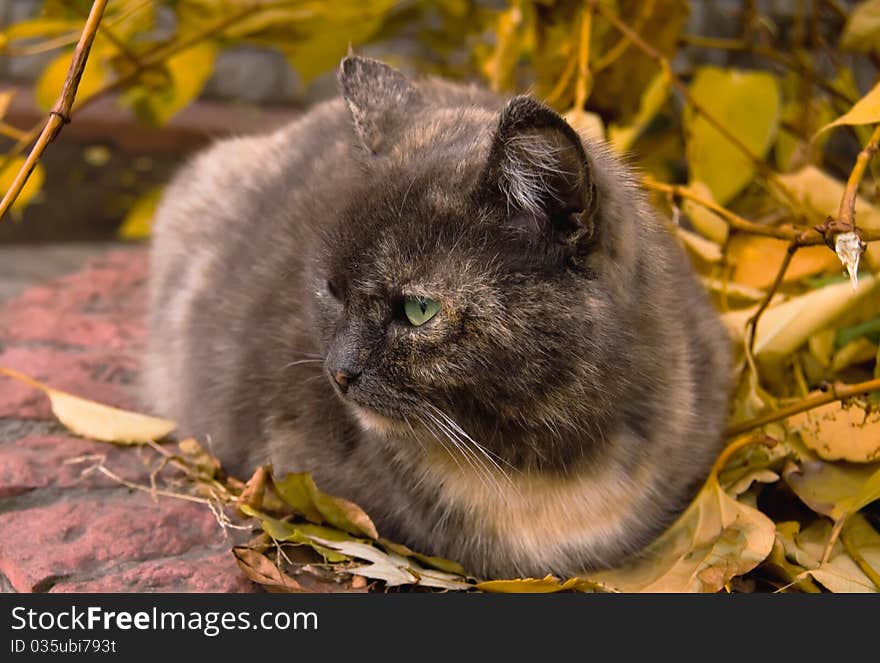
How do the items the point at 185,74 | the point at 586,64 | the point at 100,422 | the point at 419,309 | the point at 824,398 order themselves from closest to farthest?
the point at 419,309 < the point at 824,398 < the point at 100,422 < the point at 586,64 < the point at 185,74

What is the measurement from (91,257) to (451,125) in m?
2.33

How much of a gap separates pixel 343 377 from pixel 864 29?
1.70 m

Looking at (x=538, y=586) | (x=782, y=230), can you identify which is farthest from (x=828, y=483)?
(x=538, y=586)

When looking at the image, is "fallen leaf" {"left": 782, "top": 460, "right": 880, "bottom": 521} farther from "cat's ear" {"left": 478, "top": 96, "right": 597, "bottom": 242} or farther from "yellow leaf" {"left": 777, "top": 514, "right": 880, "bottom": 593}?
"cat's ear" {"left": 478, "top": 96, "right": 597, "bottom": 242}

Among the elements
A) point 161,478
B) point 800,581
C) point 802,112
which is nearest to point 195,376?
point 161,478

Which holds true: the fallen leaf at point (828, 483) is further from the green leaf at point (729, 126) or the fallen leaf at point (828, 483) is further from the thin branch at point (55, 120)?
the thin branch at point (55, 120)

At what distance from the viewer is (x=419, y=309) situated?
52.3 inches

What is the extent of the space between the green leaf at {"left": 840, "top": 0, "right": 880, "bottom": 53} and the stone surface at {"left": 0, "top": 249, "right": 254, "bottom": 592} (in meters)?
1.89

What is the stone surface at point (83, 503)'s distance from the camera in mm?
1435

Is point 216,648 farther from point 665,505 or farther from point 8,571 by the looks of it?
point 665,505

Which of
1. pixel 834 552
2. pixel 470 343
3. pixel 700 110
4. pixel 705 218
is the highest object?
pixel 700 110

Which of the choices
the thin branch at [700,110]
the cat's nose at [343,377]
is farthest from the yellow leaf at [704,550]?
the thin branch at [700,110]

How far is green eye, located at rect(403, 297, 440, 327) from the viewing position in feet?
4.33

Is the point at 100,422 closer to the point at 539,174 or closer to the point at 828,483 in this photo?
the point at 539,174
